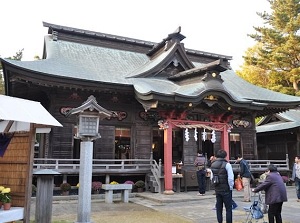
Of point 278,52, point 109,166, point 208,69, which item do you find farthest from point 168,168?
point 278,52

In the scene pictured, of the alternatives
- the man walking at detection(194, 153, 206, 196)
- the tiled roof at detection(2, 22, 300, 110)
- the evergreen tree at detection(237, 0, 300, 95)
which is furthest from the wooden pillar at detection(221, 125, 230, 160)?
the evergreen tree at detection(237, 0, 300, 95)

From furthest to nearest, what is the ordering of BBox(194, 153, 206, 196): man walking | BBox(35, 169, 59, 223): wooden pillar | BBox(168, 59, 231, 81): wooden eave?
BBox(168, 59, 231, 81): wooden eave → BBox(194, 153, 206, 196): man walking → BBox(35, 169, 59, 223): wooden pillar

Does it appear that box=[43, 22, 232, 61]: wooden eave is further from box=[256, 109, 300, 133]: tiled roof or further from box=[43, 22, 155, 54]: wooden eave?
box=[256, 109, 300, 133]: tiled roof

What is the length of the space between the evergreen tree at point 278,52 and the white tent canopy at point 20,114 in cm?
3145

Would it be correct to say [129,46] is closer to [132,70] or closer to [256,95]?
[132,70]

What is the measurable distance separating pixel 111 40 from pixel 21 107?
15.3 m

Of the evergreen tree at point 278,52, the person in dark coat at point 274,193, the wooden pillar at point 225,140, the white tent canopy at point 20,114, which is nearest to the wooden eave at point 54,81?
the wooden pillar at point 225,140

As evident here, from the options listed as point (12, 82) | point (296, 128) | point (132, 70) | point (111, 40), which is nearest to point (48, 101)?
point (12, 82)

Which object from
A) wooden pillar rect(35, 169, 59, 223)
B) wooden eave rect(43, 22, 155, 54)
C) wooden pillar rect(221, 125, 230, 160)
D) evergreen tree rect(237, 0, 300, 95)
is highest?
evergreen tree rect(237, 0, 300, 95)

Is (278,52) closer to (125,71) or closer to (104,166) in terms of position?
(125,71)

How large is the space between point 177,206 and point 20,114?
7.10 metres

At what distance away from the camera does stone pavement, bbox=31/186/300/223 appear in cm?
920

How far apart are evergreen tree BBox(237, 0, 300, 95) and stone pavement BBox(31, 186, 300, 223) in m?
24.7

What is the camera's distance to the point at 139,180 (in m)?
15.8
